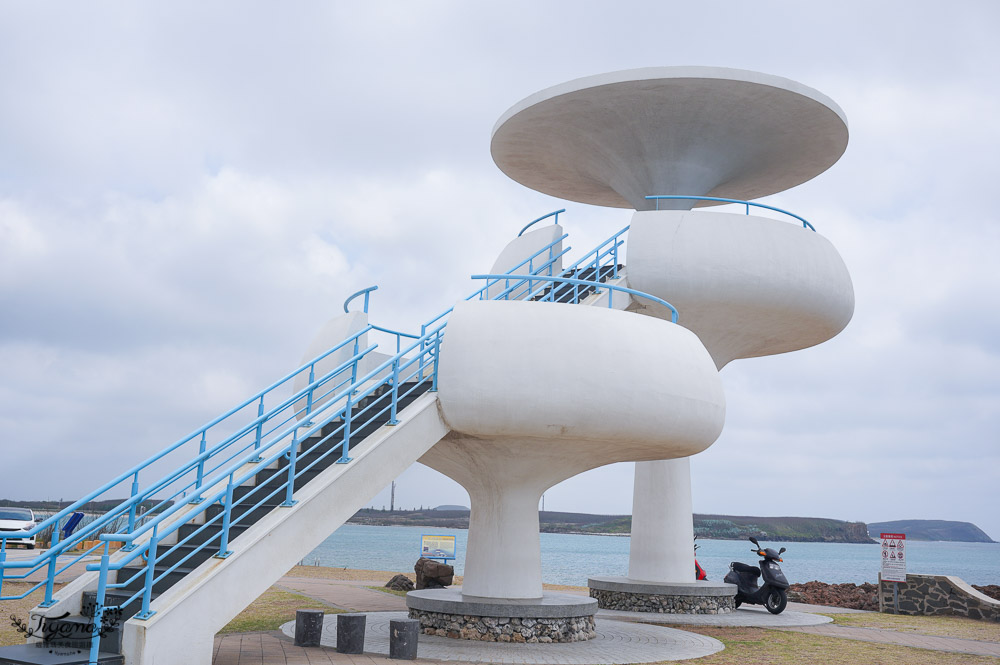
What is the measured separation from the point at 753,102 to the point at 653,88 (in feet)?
Answer: 6.71

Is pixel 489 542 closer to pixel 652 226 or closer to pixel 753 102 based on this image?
pixel 652 226

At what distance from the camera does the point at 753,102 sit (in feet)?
58.8

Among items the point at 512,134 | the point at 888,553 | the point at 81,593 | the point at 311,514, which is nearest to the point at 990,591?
the point at 888,553

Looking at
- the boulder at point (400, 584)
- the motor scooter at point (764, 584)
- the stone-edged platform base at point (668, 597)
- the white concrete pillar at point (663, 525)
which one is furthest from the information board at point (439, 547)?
the motor scooter at point (764, 584)

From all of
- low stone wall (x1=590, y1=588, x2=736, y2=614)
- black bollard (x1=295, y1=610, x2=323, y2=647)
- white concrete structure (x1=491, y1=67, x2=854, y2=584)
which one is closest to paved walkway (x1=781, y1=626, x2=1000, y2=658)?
low stone wall (x1=590, y1=588, x2=736, y2=614)

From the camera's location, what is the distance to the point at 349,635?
40.9 feet

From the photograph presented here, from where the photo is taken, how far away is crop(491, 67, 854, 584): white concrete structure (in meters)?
16.8

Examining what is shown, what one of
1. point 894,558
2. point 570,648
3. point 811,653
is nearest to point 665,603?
point 811,653

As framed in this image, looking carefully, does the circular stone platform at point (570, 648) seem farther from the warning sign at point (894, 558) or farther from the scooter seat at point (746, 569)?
the warning sign at point (894, 558)

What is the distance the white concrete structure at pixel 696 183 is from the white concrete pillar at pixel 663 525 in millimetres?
25

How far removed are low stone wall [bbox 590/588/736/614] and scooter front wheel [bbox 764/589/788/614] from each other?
1.13m

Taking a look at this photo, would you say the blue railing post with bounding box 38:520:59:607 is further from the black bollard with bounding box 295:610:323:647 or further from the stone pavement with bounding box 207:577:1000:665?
the black bollard with bounding box 295:610:323:647

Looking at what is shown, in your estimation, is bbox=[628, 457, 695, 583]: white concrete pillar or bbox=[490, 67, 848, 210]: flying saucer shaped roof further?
bbox=[628, 457, 695, 583]: white concrete pillar

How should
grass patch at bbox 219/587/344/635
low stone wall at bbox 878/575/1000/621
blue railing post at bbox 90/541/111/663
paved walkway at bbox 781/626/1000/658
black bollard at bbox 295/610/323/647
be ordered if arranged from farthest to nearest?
low stone wall at bbox 878/575/1000/621 < paved walkway at bbox 781/626/1000/658 < grass patch at bbox 219/587/344/635 < black bollard at bbox 295/610/323/647 < blue railing post at bbox 90/541/111/663
